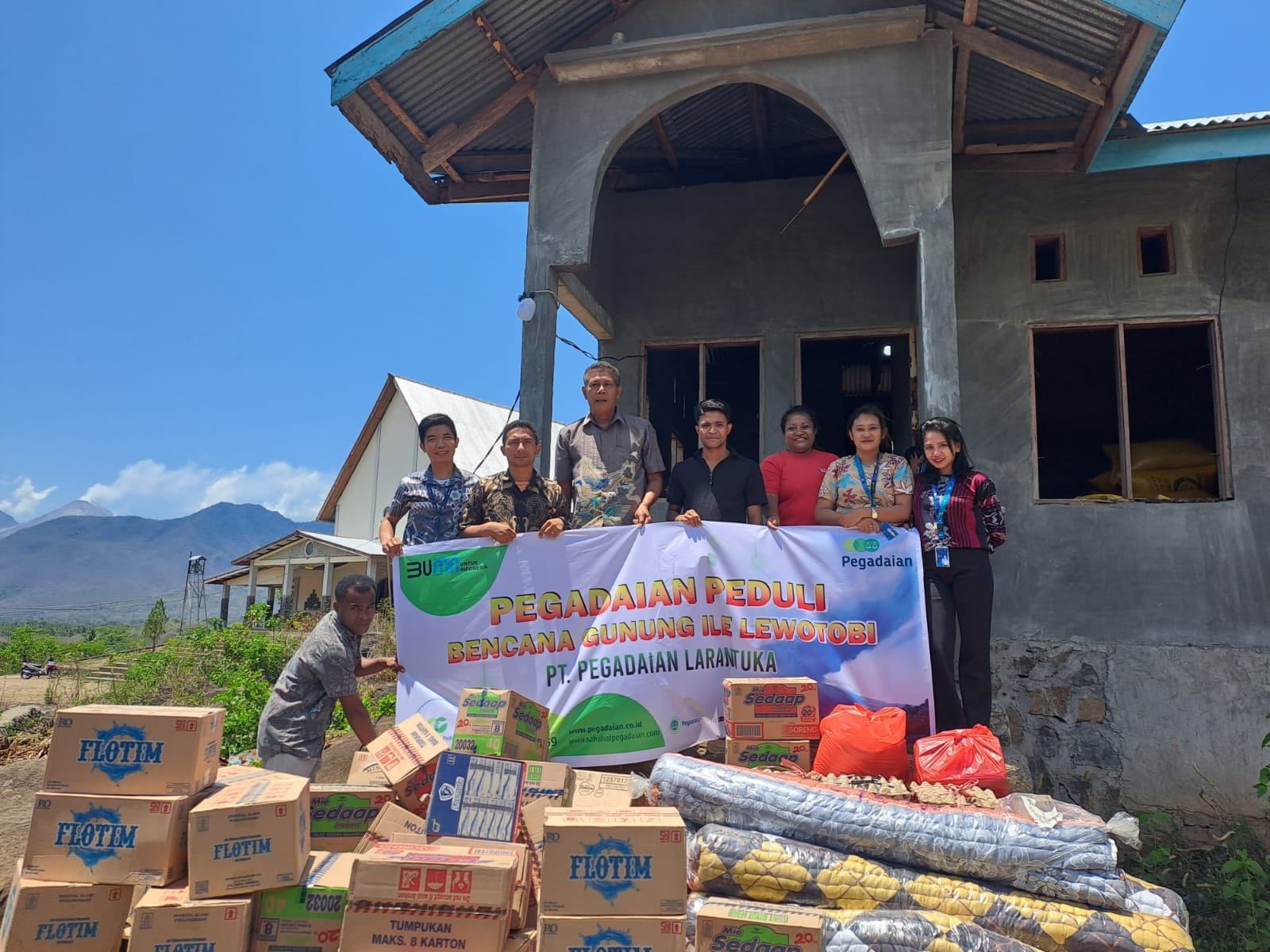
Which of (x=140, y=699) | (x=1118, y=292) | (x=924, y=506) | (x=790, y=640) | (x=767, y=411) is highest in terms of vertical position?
(x=1118, y=292)

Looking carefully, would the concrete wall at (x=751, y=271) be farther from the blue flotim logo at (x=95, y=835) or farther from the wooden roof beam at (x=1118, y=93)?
the blue flotim logo at (x=95, y=835)

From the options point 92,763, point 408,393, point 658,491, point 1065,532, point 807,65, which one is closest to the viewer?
point 92,763

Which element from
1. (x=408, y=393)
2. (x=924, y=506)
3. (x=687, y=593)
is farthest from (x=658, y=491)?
(x=408, y=393)

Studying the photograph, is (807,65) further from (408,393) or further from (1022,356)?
(408,393)

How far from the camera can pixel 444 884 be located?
105 inches

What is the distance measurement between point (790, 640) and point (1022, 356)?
12.6 ft

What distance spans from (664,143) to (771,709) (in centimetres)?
547

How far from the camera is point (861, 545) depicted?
14.8 feet

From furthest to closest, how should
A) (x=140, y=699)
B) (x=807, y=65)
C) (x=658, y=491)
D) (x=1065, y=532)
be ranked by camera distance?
(x=140, y=699) → (x=1065, y=532) → (x=807, y=65) → (x=658, y=491)

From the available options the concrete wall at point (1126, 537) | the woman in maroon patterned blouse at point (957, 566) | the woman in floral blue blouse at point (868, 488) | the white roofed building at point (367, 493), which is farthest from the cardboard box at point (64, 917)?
the white roofed building at point (367, 493)

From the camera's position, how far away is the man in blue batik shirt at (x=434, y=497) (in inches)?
186

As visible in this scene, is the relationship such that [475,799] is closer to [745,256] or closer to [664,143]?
[745,256]

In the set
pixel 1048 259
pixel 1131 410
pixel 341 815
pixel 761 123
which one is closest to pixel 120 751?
pixel 341 815

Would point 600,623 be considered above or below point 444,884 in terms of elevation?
above
